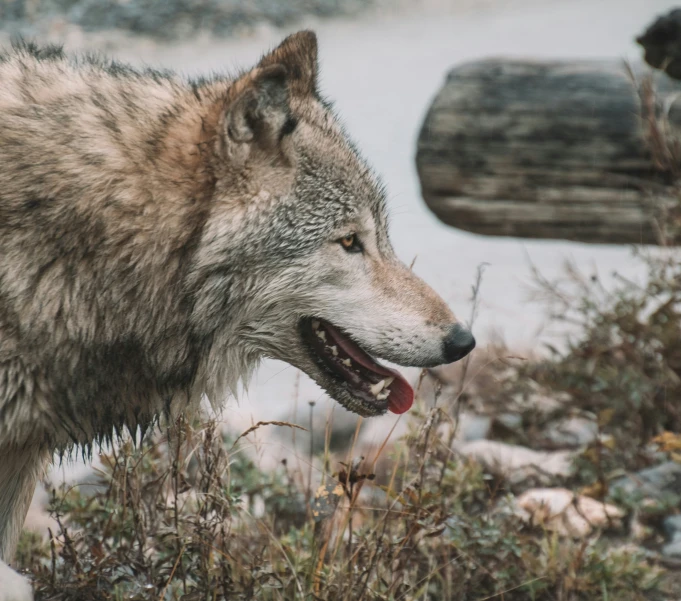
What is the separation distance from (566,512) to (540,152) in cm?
267

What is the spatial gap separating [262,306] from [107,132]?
2.34 feet

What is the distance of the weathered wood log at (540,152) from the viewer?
5676 millimetres

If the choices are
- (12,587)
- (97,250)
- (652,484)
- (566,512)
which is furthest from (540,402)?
(12,587)


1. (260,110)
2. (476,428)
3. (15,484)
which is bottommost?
(476,428)

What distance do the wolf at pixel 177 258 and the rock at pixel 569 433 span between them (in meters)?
2.63

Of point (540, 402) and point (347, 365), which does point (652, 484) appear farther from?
point (347, 365)

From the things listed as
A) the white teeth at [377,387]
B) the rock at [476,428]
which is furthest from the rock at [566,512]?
the white teeth at [377,387]

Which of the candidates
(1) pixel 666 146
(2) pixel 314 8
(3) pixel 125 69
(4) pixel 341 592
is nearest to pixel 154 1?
(2) pixel 314 8

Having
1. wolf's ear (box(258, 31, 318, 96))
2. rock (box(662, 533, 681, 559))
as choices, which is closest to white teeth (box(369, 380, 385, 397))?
wolf's ear (box(258, 31, 318, 96))

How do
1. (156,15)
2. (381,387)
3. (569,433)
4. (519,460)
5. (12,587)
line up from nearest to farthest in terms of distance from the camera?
(12,587) → (381,387) → (519,460) → (569,433) → (156,15)

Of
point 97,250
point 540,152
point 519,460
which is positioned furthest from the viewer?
point 540,152

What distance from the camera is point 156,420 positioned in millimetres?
3020

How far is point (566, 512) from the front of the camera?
3.97m

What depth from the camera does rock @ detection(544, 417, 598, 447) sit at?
5.34m
